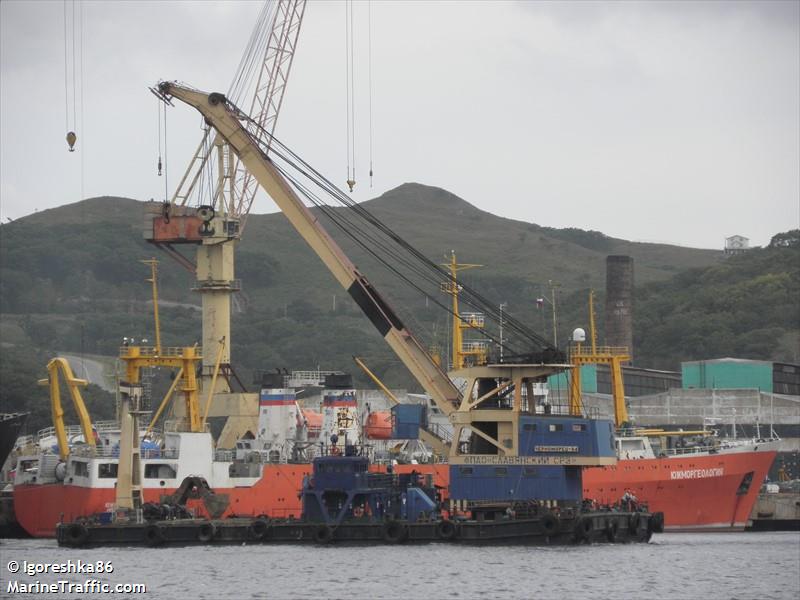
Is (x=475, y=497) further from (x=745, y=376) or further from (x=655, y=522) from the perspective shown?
(x=745, y=376)

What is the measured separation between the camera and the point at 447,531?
192 ft

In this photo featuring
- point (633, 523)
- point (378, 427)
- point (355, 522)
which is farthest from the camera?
point (378, 427)

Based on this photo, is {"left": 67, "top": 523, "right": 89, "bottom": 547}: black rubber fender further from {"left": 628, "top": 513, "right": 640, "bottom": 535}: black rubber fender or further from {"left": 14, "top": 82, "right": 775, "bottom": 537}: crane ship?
{"left": 628, "top": 513, "right": 640, "bottom": 535}: black rubber fender

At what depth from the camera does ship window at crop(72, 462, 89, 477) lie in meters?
70.6

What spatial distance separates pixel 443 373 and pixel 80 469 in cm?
1627

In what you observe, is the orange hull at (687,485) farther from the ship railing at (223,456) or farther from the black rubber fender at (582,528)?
the ship railing at (223,456)

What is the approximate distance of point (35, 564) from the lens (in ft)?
183

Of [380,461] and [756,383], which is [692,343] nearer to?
[756,383]

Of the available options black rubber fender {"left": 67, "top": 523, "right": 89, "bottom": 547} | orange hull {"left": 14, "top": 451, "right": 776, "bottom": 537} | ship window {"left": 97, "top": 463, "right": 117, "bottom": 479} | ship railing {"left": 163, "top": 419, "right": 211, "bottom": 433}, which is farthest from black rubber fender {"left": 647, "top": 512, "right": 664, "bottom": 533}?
ship window {"left": 97, "top": 463, "right": 117, "bottom": 479}

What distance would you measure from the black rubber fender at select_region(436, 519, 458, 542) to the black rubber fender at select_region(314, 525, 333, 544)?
3.88 meters

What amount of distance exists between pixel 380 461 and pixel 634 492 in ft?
37.3

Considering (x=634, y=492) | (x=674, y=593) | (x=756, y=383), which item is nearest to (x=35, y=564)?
(x=674, y=593)

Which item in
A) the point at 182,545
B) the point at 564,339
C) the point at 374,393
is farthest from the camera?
the point at 564,339

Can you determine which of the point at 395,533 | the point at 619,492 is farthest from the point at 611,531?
the point at 619,492
